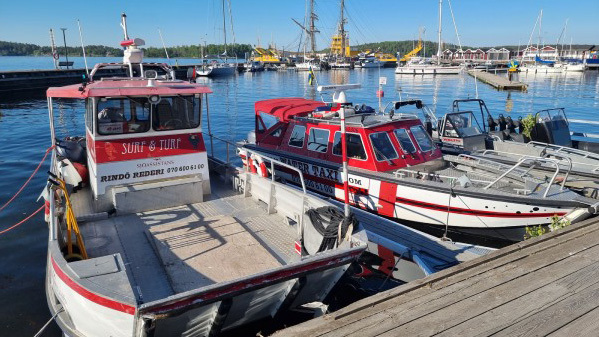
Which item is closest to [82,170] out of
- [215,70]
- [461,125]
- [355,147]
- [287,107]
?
[287,107]

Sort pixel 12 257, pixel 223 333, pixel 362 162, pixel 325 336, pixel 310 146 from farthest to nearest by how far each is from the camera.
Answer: pixel 310 146 < pixel 362 162 < pixel 12 257 < pixel 223 333 < pixel 325 336

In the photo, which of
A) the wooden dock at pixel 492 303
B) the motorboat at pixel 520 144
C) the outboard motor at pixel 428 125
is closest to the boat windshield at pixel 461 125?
the motorboat at pixel 520 144

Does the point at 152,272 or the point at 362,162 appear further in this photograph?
the point at 362,162

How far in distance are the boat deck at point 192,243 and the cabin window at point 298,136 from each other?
4.39 metres

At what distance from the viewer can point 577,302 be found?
418cm

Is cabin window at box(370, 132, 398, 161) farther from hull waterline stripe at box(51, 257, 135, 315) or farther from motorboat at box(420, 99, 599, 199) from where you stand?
hull waterline stripe at box(51, 257, 135, 315)

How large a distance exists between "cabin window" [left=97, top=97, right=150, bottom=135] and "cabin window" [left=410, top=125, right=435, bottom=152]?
7065mm

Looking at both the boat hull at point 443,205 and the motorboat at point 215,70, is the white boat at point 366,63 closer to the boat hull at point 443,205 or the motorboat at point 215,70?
the motorboat at point 215,70

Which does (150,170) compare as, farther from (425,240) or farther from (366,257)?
(425,240)

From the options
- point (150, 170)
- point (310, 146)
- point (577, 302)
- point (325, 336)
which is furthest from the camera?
point (310, 146)

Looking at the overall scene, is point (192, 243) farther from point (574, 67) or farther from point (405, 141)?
point (574, 67)

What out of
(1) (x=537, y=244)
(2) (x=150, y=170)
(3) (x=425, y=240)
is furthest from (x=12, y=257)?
(1) (x=537, y=244)

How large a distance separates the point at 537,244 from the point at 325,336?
3.55m

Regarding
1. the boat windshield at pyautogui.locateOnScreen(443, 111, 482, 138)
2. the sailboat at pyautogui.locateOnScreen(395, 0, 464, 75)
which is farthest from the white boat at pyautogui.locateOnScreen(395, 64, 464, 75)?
the boat windshield at pyautogui.locateOnScreen(443, 111, 482, 138)
